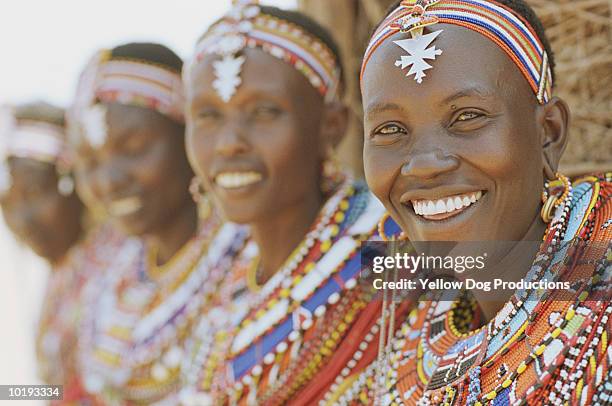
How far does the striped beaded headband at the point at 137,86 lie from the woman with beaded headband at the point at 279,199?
0.73 metres

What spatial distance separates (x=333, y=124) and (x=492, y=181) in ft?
3.76

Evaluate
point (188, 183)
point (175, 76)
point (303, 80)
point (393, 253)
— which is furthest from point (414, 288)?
point (175, 76)

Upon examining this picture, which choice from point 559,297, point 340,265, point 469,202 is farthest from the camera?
point 340,265

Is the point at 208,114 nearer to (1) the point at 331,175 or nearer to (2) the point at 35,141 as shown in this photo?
(1) the point at 331,175

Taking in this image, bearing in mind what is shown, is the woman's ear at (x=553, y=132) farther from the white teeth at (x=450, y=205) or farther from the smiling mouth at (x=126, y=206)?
the smiling mouth at (x=126, y=206)

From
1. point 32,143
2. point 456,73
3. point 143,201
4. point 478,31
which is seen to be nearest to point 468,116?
point 456,73

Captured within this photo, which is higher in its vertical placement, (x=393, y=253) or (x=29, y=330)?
(x=29, y=330)

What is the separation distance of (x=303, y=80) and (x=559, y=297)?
4.41 feet

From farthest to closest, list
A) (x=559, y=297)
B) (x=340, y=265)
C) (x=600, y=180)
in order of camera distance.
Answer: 1. (x=340, y=265)
2. (x=600, y=180)
3. (x=559, y=297)

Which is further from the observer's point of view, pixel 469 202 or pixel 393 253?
pixel 393 253

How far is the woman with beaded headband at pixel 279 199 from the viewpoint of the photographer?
252cm

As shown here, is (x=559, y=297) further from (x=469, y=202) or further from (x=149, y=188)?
(x=149, y=188)

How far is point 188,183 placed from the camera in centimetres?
357

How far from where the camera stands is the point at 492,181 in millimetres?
1760
